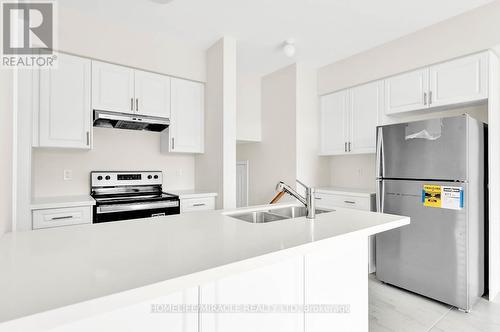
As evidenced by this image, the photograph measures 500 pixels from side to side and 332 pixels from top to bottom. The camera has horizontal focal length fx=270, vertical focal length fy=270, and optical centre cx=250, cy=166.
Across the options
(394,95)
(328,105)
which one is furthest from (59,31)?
(394,95)

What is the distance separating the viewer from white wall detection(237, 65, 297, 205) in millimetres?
3711

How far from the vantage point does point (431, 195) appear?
7.75ft

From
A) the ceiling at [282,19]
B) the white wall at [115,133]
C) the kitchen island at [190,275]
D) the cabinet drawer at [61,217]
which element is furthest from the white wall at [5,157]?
the ceiling at [282,19]

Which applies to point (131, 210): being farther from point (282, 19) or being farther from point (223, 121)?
point (282, 19)

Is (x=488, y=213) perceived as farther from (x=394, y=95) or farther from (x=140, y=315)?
(x=140, y=315)

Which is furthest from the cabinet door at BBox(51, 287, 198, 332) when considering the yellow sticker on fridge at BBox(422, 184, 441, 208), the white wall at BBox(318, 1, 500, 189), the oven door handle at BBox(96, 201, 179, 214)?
the white wall at BBox(318, 1, 500, 189)

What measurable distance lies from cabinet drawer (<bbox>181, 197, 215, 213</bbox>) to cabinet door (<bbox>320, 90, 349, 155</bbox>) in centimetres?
173

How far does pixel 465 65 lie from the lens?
2449 mm

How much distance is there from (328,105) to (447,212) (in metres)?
2.00

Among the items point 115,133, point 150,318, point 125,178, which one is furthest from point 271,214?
point 115,133

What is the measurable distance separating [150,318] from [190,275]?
26 cm

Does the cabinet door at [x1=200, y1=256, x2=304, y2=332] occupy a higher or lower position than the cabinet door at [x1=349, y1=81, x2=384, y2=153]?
lower

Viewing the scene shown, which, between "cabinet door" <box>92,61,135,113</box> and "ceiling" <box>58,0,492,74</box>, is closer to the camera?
"ceiling" <box>58,0,492,74</box>

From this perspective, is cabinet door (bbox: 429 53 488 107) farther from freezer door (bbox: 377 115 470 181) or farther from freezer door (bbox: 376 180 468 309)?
freezer door (bbox: 376 180 468 309)
